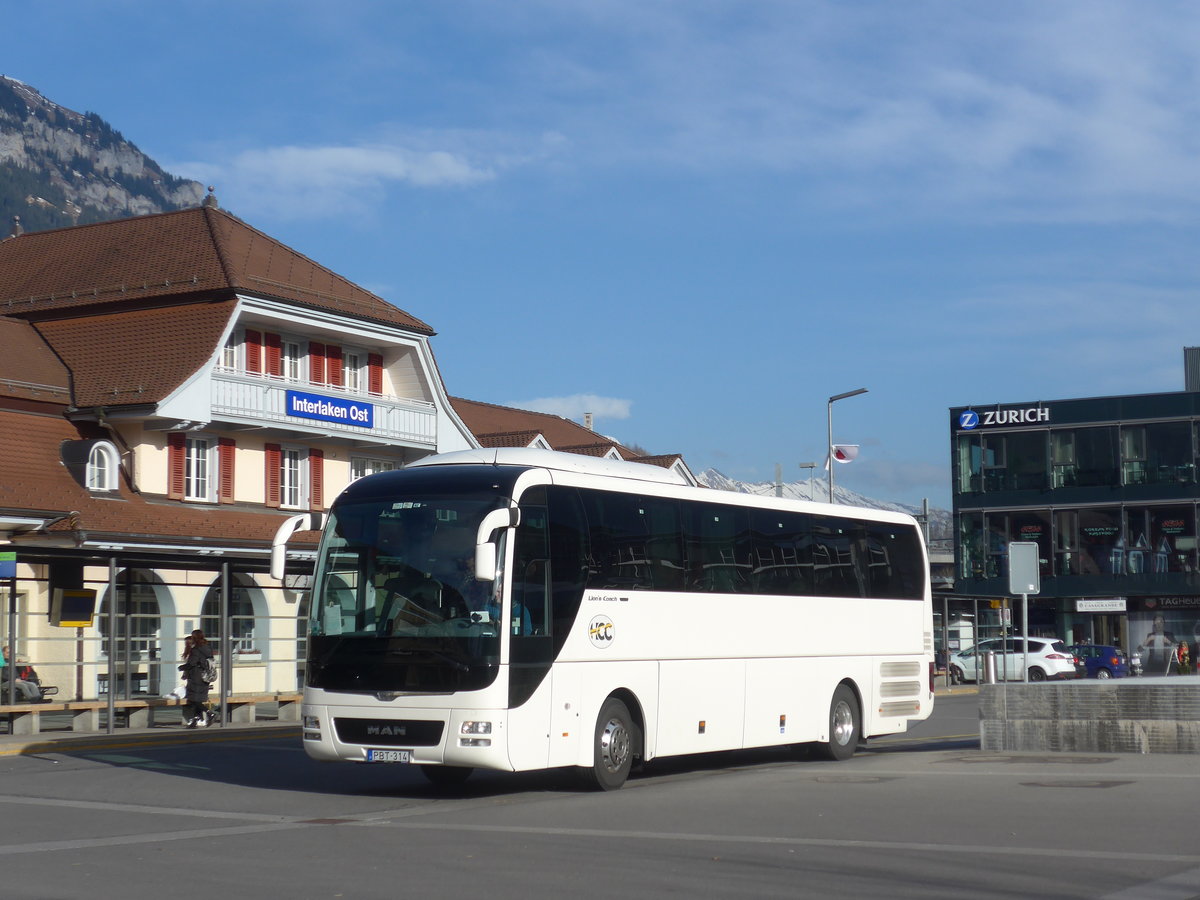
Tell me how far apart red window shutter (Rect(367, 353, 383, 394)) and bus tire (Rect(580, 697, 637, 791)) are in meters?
29.9

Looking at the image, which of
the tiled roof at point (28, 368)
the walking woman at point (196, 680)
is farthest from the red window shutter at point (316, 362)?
the walking woman at point (196, 680)

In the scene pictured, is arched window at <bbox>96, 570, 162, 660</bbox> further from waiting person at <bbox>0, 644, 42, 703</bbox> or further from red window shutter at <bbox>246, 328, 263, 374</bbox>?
red window shutter at <bbox>246, 328, 263, 374</bbox>

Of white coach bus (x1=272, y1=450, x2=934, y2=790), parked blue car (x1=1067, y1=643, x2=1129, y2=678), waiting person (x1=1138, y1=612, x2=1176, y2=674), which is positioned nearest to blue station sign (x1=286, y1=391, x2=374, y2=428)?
white coach bus (x1=272, y1=450, x2=934, y2=790)

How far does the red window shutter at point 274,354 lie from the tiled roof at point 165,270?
1.35 metres

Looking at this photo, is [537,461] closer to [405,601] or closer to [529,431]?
[405,601]

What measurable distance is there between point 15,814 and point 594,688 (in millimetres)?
5444

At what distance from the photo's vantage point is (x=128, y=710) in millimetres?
28891

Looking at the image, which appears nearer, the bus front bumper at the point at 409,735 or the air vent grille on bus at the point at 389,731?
the bus front bumper at the point at 409,735

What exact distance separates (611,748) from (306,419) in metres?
27.1

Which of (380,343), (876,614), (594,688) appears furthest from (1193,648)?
(594,688)

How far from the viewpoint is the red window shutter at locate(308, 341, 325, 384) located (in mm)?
43344

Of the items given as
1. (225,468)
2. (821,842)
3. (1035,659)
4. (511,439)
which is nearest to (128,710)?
(225,468)

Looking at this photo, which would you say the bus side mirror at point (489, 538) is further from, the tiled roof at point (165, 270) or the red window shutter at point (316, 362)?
the red window shutter at point (316, 362)

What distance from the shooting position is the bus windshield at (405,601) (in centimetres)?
1507
